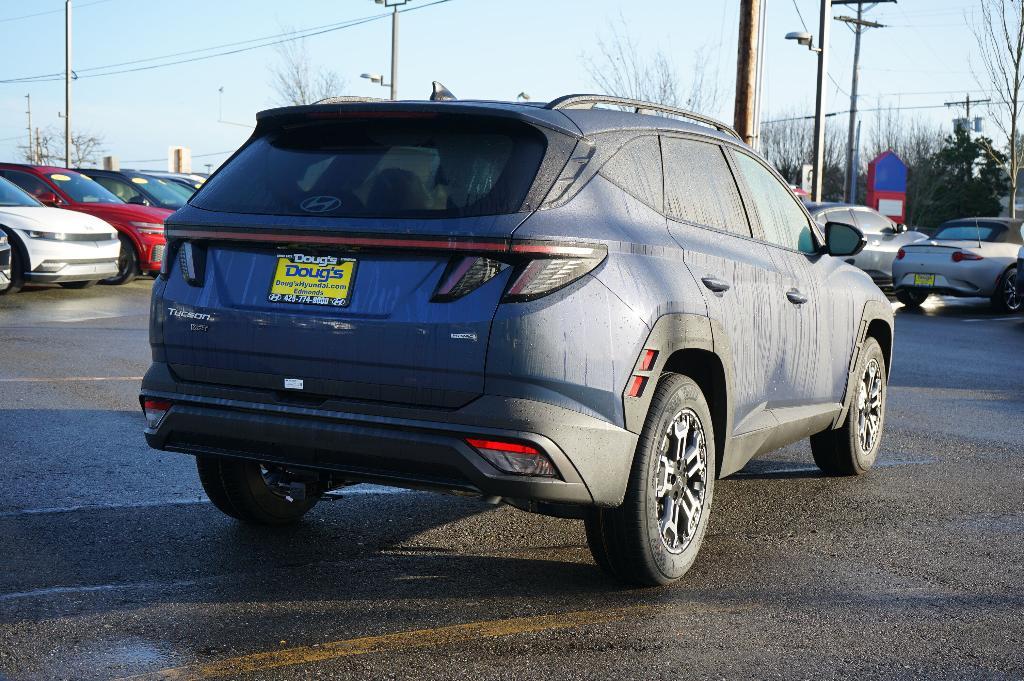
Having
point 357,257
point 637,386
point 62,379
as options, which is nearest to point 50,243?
point 62,379

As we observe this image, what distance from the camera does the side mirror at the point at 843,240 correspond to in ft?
20.7

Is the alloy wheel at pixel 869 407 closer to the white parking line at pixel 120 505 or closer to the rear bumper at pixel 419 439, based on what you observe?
the white parking line at pixel 120 505

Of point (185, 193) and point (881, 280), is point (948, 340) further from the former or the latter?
point (185, 193)

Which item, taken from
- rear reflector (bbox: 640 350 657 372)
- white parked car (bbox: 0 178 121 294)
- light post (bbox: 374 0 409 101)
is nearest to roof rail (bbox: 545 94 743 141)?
rear reflector (bbox: 640 350 657 372)

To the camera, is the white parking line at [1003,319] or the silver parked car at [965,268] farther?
the silver parked car at [965,268]

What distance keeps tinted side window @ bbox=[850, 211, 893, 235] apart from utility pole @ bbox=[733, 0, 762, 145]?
4.60 m

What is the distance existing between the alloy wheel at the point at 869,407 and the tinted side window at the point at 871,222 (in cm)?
1594

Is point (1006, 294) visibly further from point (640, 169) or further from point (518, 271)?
point (518, 271)

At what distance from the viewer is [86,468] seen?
650 cm

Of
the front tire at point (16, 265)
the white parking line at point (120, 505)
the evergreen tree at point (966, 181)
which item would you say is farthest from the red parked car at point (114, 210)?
the evergreen tree at point (966, 181)

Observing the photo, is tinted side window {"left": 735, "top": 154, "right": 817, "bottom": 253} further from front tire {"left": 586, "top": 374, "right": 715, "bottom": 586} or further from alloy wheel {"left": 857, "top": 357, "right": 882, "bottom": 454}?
front tire {"left": 586, "top": 374, "right": 715, "bottom": 586}

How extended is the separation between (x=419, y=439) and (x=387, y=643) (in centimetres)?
65

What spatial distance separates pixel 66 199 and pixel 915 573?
1627 centimetres

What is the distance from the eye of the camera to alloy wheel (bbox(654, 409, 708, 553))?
Answer: 15.5 ft
